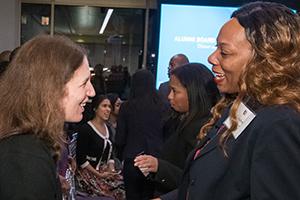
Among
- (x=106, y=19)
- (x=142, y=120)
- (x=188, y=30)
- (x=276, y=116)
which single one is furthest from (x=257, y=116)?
(x=106, y=19)

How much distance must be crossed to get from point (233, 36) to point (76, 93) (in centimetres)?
51

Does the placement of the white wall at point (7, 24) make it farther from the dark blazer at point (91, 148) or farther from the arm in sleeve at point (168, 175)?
the arm in sleeve at point (168, 175)

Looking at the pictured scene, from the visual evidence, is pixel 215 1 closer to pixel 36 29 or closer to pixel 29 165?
pixel 36 29

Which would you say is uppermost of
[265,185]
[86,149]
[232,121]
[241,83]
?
[241,83]

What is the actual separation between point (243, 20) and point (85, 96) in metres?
0.55

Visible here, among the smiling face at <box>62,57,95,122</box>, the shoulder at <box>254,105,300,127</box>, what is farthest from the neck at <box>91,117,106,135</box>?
the shoulder at <box>254,105,300,127</box>

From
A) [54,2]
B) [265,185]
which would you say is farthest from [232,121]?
[54,2]

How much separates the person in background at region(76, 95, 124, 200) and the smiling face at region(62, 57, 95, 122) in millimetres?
2113

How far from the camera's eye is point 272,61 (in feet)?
3.71

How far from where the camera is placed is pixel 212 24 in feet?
15.8

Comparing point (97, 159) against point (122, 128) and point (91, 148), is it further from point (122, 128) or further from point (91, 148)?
point (122, 128)

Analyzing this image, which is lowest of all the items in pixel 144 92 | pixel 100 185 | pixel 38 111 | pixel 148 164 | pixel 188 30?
pixel 100 185

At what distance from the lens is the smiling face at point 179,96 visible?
7.11 feet

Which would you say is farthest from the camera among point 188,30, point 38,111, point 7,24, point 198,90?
point 7,24
